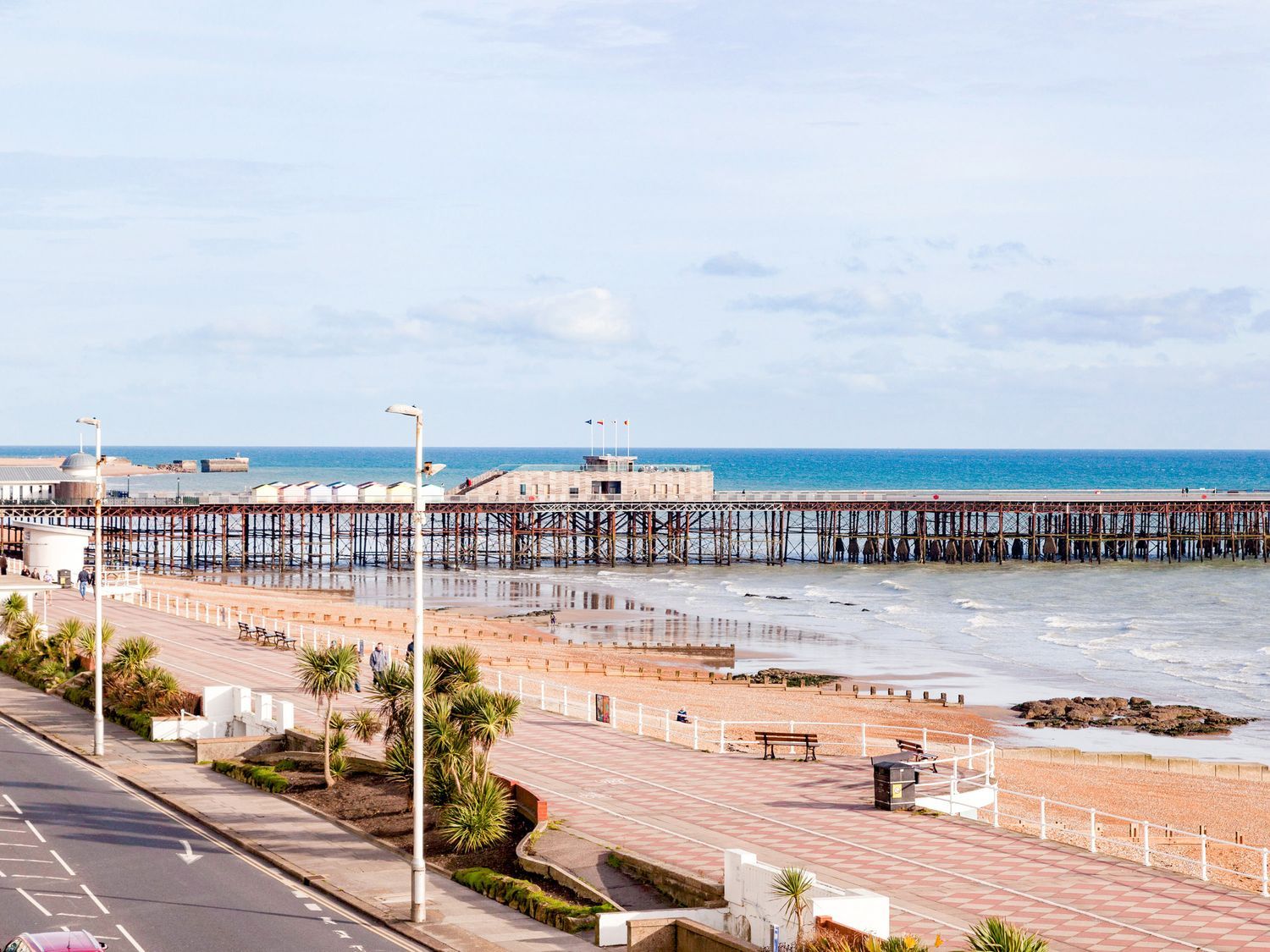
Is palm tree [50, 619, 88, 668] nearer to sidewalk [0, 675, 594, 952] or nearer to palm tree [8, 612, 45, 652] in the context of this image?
palm tree [8, 612, 45, 652]

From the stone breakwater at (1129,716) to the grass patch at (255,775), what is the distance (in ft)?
90.9

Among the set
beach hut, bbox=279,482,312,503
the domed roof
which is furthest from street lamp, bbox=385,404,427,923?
the domed roof

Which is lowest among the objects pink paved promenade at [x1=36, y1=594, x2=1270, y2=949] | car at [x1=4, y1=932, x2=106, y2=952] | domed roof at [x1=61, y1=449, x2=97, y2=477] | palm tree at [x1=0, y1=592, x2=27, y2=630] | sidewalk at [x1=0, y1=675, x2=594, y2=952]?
sidewalk at [x1=0, y1=675, x2=594, y2=952]

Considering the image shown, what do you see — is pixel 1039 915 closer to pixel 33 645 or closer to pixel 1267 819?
pixel 1267 819

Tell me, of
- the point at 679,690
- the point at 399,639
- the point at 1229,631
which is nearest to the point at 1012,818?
the point at 679,690

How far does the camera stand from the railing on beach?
2848 centimetres

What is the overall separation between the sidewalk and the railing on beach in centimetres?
888

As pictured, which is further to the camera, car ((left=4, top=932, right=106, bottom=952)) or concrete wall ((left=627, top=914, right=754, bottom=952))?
concrete wall ((left=627, top=914, right=754, bottom=952))

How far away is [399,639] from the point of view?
208 feet

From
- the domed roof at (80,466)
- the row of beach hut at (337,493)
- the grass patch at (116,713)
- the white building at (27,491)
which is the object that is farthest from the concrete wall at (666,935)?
the domed roof at (80,466)

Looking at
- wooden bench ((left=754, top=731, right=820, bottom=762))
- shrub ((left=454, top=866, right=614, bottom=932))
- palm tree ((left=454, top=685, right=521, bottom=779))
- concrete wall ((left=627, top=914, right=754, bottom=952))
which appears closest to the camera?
concrete wall ((left=627, top=914, right=754, bottom=952))

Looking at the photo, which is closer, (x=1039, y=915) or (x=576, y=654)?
(x=1039, y=915)

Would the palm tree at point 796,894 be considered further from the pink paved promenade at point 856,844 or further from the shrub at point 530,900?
the shrub at point 530,900

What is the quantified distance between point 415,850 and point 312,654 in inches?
449
